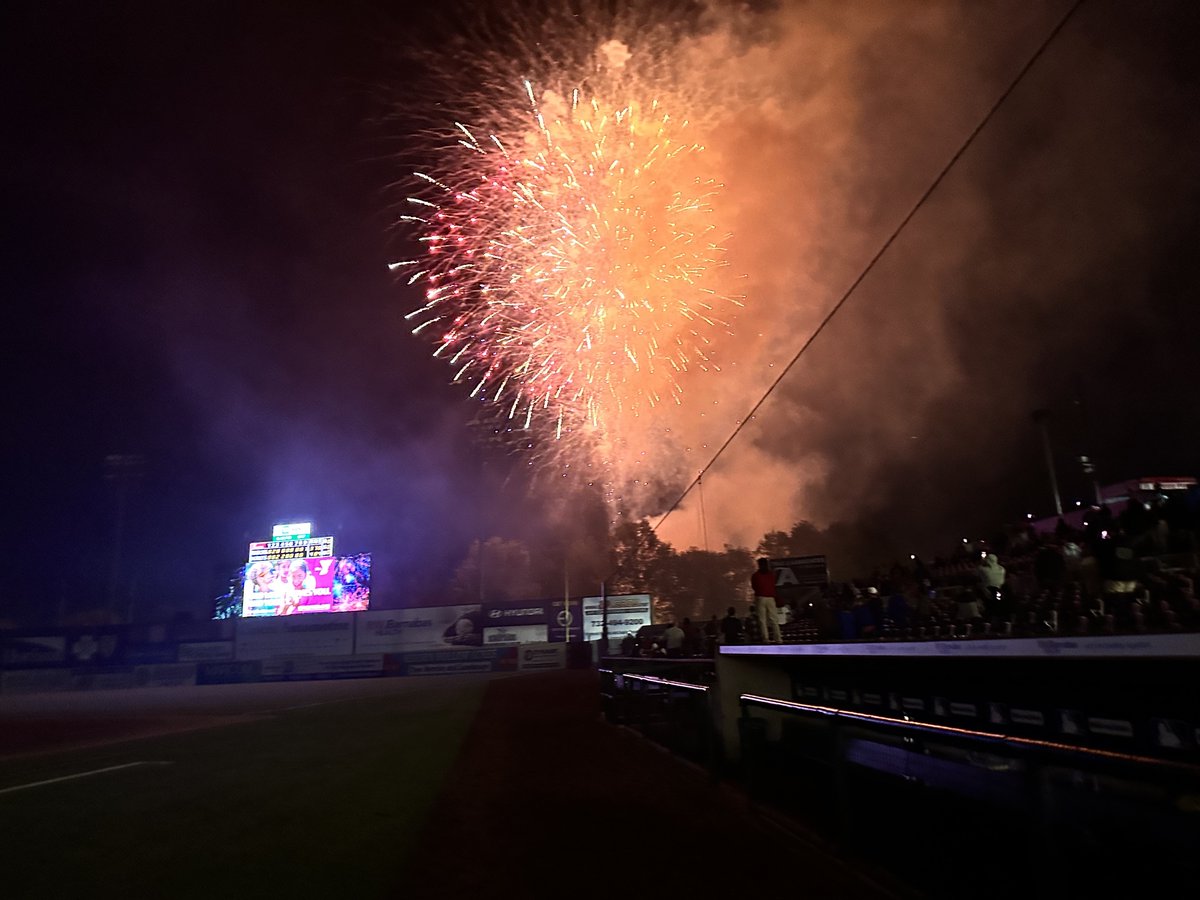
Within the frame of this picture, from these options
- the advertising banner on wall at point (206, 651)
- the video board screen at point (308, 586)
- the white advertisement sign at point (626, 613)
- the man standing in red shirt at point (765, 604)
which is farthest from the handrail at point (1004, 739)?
the advertising banner on wall at point (206, 651)

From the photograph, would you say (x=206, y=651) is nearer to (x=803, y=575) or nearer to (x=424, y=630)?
(x=424, y=630)

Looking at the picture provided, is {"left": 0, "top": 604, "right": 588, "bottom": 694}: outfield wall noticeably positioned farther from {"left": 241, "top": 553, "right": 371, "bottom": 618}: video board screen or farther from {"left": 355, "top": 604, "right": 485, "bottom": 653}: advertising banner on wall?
{"left": 241, "top": 553, "right": 371, "bottom": 618}: video board screen

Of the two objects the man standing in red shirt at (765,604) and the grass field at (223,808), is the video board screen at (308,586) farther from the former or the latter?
the man standing in red shirt at (765,604)

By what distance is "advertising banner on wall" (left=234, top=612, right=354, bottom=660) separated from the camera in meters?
47.0

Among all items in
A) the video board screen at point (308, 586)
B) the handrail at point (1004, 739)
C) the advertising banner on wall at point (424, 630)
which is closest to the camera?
the handrail at point (1004, 739)

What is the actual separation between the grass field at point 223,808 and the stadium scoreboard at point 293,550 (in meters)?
35.9

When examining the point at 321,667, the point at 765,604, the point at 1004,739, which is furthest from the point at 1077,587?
the point at 321,667

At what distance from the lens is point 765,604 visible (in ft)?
37.4

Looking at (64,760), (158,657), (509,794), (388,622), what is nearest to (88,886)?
(509,794)

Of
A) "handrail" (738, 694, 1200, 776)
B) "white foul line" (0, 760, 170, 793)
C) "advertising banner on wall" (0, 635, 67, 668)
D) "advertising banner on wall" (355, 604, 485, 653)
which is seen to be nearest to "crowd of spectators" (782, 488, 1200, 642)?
"handrail" (738, 694, 1200, 776)

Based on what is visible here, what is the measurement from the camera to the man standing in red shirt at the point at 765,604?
11.3 metres

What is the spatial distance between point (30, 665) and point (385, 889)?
5396cm

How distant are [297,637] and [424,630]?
8.37 m

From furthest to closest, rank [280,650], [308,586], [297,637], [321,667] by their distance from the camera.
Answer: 1. [308,586]
2. [297,637]
3. [280,650]
4. [321,667]
